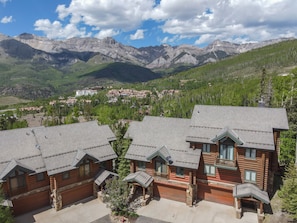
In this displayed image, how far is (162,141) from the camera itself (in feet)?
86.9

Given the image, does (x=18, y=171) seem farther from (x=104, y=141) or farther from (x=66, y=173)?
(x=104, y=141)

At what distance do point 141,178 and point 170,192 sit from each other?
3.53 m

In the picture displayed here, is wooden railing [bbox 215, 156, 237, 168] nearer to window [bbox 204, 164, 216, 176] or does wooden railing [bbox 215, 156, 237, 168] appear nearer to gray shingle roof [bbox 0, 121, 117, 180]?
window [bbox 204, 164, 216, 176]

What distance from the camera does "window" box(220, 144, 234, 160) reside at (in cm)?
2353

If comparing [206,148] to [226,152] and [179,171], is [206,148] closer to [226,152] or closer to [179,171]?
[226,152]

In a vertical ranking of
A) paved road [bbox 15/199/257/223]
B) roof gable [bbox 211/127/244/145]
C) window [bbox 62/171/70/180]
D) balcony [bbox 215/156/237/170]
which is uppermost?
roof gable [bbox 211/127/244/145]

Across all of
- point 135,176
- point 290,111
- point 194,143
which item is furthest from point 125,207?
point 290,111

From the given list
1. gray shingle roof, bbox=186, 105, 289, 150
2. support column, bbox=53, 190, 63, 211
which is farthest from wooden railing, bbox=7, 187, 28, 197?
gray shingle roof, bbox=186, 105, 289, 150

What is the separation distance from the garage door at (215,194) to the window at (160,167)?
403 cm

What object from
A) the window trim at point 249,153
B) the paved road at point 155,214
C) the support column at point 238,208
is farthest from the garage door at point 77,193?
the window trim at point 249,153

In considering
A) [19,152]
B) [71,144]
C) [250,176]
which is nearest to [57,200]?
[71,144]

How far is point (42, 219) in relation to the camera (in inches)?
885

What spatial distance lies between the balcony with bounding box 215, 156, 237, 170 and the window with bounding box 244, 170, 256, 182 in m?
1.44

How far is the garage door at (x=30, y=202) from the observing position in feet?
74.9
